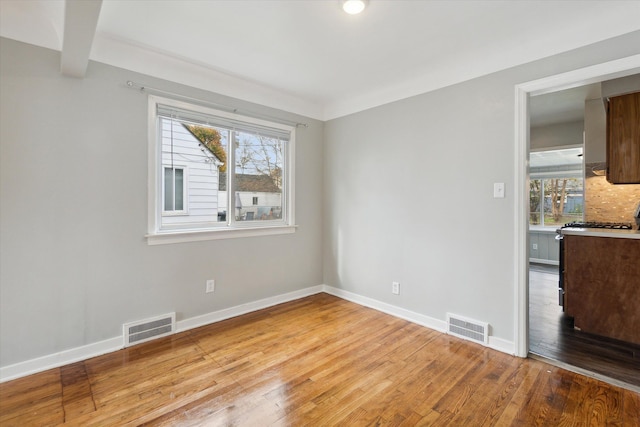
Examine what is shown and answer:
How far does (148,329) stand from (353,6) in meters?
2.98

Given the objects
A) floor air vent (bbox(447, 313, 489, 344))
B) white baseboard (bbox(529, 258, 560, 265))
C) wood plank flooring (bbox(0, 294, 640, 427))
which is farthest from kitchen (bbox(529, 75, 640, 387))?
white baseboard (bbox(529, 258, 560, 265))

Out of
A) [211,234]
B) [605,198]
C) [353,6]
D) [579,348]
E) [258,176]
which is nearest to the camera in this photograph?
[353,6]

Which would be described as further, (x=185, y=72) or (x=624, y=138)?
(x=624, y=138)

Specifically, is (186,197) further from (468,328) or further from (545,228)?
(545,228)

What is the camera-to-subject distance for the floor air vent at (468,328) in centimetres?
255

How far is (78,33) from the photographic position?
1726mm

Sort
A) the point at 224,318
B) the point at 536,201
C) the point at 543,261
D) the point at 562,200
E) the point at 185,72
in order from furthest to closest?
the point at 536,201 → the point at 562,200 → the point at 543,261 → the point at 224,318 → the point at 185,72

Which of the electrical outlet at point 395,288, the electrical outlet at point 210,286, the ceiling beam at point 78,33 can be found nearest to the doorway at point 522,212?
the electrical outlet at point 395,288

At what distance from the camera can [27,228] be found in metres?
2.08

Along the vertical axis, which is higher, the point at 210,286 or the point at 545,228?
the point at 545,228

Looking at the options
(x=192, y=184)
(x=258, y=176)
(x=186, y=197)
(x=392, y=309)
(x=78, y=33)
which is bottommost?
(x=392, y=309)

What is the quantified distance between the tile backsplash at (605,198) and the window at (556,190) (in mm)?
2291

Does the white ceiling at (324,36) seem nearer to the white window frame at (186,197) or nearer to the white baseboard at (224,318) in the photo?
the white window frame at (186,197)

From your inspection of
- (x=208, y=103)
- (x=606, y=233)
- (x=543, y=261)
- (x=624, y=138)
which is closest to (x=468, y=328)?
(x=606, y=233)
